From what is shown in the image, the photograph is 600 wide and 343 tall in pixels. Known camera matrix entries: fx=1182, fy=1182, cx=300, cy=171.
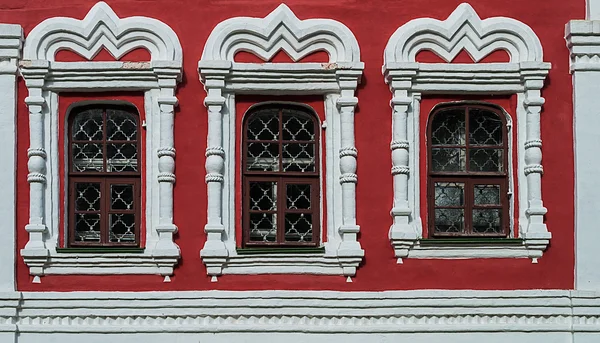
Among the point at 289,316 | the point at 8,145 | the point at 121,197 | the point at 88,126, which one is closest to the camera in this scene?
the point at 289,316

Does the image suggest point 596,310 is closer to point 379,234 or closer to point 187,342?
point 379,234

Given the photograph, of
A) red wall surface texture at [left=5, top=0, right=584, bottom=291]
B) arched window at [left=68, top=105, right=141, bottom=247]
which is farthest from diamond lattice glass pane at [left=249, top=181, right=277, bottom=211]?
arched window at [left=68, top=105, right=141, bottom=247]

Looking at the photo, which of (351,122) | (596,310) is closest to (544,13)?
(351,122)

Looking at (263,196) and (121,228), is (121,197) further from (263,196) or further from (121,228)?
(263,196)

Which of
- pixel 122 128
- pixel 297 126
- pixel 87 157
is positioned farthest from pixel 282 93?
pixel 87 157

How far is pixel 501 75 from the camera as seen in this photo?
10.3 m

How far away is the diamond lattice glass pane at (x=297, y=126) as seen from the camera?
10344mm

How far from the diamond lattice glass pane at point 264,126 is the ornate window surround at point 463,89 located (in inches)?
40.5

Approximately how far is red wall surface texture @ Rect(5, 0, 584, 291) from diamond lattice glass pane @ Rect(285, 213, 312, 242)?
37cm

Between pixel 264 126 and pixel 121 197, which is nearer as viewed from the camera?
pixel 121 197

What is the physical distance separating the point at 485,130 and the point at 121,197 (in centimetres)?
324

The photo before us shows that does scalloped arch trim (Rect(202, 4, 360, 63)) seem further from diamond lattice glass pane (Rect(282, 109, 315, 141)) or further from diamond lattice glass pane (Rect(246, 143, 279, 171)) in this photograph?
diamond lattice glass pane (Rect(246, 143, 279, 171))

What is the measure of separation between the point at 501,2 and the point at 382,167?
182 cm

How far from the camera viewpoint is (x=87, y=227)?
33.6 feet
